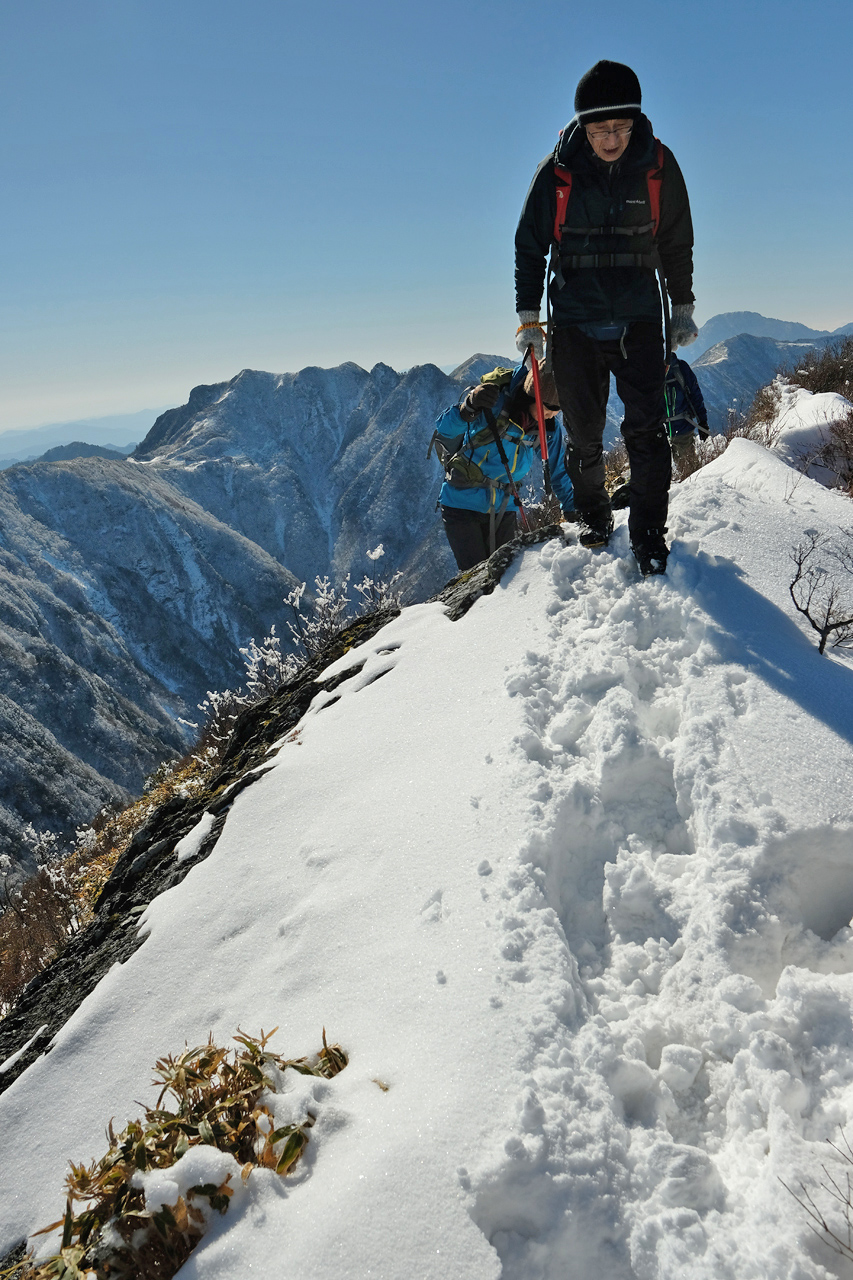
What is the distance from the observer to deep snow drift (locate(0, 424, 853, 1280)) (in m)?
1.64

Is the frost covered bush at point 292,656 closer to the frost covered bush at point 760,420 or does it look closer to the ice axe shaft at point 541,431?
the ice axe shaft at point 541,431

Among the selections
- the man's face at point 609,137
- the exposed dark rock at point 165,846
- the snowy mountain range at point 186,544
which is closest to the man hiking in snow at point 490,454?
the exposed dark rock at point 165,846

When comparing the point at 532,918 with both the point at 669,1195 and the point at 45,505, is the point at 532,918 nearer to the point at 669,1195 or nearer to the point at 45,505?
the point at 669,1195

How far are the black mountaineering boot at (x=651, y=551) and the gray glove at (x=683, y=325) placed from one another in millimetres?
1186

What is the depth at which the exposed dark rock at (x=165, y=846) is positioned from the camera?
11.7ft

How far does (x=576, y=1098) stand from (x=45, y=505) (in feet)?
357

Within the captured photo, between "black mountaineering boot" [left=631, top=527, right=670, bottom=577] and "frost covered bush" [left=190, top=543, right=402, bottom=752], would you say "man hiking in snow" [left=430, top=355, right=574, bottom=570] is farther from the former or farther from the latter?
"frost covered bush" [left=190, top=543, right=402, bottom=752]

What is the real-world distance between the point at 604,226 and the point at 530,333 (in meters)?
0.73

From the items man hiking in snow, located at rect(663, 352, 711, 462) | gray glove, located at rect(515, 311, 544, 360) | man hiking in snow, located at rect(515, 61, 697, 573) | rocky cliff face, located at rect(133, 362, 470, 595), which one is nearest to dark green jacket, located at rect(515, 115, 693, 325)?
man hiking in snow, located at rect(515, 61, 697, 573)

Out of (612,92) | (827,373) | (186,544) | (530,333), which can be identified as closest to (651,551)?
(530,333)

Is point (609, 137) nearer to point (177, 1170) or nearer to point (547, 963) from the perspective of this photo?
point (547, 963)

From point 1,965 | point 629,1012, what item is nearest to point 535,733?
point 629,1012

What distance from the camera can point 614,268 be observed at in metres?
3.73

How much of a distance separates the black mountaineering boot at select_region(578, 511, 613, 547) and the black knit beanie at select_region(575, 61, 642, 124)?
219 centimetres
